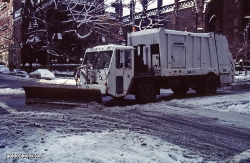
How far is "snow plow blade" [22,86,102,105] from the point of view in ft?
31.9

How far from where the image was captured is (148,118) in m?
8.08

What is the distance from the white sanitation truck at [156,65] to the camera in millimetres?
10133

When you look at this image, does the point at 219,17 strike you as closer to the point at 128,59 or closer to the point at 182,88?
the point at 182,88

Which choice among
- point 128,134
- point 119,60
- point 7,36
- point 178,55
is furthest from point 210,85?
point 7,36

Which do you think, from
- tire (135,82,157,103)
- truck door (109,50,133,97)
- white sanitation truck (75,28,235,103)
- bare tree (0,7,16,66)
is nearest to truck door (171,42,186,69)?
white sanitation truck (75,28,235,103)

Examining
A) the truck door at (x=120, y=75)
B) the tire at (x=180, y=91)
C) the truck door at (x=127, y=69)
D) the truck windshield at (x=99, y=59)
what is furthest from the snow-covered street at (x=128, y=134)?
the tire at (x=180, y=91)

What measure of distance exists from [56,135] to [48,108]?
4088 millimetres

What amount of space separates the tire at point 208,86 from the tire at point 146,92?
11.2 feet

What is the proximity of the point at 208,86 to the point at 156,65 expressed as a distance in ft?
12.4

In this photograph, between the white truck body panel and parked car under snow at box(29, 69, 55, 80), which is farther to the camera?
parked car under snow at box(29, 69, 55, 80)

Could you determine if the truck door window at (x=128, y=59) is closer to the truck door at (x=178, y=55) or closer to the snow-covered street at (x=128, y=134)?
the snow-covered street at (x=128, y=134)

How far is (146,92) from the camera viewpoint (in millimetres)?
11047

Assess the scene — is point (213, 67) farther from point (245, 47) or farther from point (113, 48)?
point (245, 47)

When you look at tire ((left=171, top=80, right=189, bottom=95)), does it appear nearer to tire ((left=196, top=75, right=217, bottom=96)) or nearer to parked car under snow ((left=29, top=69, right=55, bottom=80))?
tire ((left=196, top=75, right=217, bottom=96))
